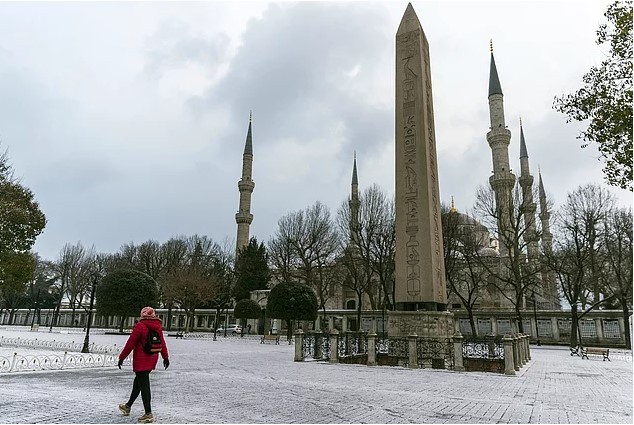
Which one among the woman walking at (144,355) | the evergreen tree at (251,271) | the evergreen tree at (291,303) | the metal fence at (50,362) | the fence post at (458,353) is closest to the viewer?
Result: the woman walking at (144,355)

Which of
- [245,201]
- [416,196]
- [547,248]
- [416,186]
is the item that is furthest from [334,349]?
[245,201]

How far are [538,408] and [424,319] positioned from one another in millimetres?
6314

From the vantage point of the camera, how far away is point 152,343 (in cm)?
514

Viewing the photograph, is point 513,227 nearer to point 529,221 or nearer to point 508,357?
point 529,221

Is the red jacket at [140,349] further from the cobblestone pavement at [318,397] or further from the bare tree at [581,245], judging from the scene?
Answer: the bare tree at [581,245]

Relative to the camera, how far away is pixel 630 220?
24.6 m

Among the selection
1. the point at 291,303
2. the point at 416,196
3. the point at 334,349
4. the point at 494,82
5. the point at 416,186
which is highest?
the point at 494,82

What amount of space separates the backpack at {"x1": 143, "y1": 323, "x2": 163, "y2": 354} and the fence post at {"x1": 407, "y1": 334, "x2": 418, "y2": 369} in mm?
8825

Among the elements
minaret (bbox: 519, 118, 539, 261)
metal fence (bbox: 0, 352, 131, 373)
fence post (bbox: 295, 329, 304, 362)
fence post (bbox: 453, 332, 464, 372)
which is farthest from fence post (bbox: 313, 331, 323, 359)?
minaret (bbox: 519, 118, 539, 261)

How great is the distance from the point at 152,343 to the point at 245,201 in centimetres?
4501

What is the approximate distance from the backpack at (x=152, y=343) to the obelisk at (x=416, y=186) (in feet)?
30.0

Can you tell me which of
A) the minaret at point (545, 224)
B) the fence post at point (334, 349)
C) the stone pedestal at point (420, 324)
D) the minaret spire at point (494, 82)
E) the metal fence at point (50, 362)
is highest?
the minaret spire at point (494, 82)

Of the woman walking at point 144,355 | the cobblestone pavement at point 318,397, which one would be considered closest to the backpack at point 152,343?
the woman walking at point 144,355

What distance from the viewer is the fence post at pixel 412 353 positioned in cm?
1245
